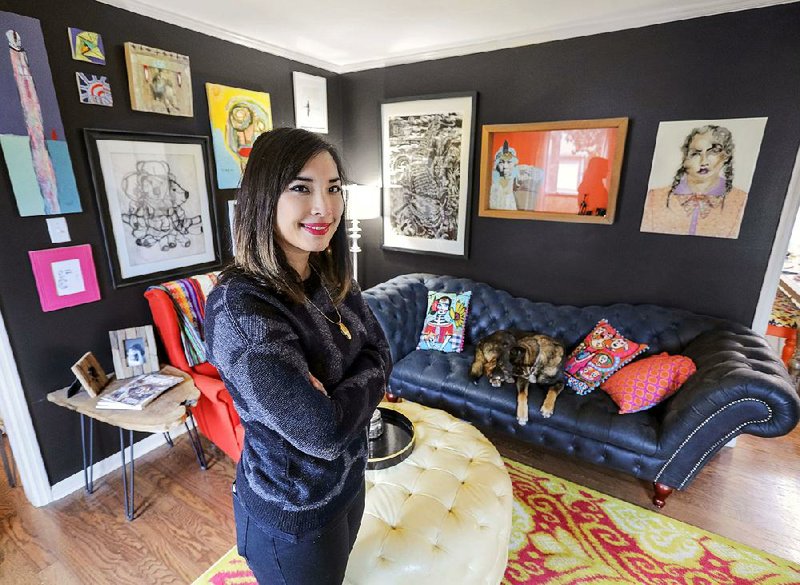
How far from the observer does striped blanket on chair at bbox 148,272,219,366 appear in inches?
102

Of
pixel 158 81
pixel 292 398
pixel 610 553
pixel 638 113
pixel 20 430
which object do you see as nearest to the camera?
pixel 292 398

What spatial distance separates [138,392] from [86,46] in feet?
6.22

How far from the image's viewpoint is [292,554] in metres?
1.00

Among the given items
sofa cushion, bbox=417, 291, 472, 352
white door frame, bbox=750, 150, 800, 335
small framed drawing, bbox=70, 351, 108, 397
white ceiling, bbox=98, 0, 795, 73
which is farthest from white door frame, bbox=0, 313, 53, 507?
white door frame, bbox=750, 150, 800, 335

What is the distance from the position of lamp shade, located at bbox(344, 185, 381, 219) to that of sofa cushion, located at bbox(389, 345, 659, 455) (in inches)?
51.4

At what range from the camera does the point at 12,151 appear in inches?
80.8

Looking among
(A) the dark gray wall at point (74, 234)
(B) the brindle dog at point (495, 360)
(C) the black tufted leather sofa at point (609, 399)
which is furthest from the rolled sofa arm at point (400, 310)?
(A) the dark gray wall at point (74, 234)

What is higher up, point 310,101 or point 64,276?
point 310,101

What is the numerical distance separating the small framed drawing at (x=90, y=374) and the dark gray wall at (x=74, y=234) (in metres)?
0.17

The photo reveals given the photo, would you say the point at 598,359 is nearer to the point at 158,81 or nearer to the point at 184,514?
the point at 184,514

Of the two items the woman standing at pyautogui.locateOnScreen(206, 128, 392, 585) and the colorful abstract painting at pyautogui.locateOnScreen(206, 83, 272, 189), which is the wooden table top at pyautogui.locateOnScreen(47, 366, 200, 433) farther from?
the colorful abstract painting at pyautogui.locateOnScreen(206, 83, 272, 189)

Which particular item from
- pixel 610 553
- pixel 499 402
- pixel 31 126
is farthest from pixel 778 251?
pixel 31 126

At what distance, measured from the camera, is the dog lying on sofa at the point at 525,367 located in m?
2.67

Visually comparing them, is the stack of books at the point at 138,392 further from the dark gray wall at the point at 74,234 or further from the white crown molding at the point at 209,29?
the white crown molding at the point at 209,29
